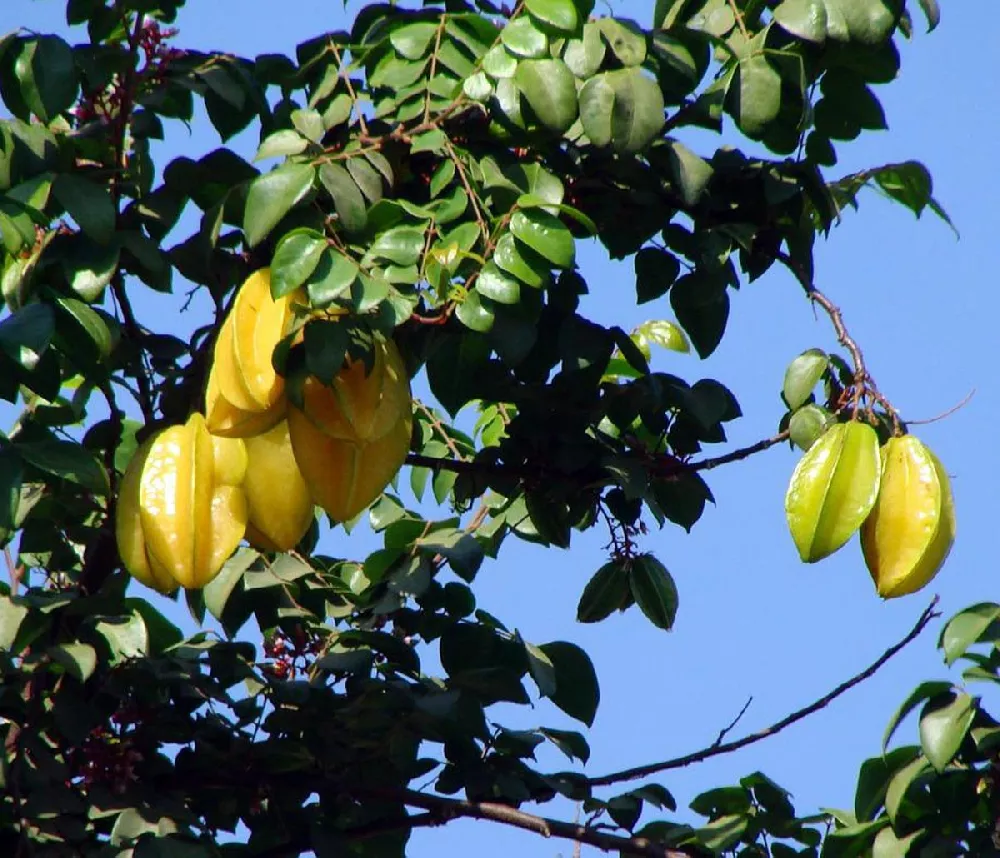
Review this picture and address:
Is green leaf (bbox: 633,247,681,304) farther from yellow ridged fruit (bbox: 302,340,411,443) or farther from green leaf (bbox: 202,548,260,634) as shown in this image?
green leaf (bbox: 202,548,260,634)

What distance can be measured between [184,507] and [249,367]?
24 cm

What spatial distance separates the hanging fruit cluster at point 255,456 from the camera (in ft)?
7.59

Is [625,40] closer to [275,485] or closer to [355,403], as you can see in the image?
[355,403]

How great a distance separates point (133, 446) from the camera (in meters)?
3.12

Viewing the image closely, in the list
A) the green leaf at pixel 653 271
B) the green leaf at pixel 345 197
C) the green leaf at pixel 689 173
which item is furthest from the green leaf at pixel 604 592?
the green leaf at pixel 345 197

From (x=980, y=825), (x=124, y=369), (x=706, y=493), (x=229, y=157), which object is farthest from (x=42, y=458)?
(x=980, y=825)

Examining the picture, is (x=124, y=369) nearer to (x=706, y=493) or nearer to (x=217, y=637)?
(x=217, y=637)

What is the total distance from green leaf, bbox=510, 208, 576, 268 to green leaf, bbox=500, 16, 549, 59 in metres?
0.28

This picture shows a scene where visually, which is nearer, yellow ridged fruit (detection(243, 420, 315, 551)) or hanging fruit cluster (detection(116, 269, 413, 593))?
hanging fruit cluster (detection(116, 269, 413, 593))

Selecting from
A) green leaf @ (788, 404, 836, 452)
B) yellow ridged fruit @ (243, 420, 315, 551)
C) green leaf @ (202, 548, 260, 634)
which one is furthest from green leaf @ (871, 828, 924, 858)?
green leaf @ (202, 548, 260, 634)

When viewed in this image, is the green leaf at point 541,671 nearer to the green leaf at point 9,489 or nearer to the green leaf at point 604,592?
the green leaf at point 604,592

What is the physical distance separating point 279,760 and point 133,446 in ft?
2.17

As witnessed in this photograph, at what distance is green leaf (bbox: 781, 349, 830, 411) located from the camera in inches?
107

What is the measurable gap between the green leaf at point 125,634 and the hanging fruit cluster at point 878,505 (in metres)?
1.03
